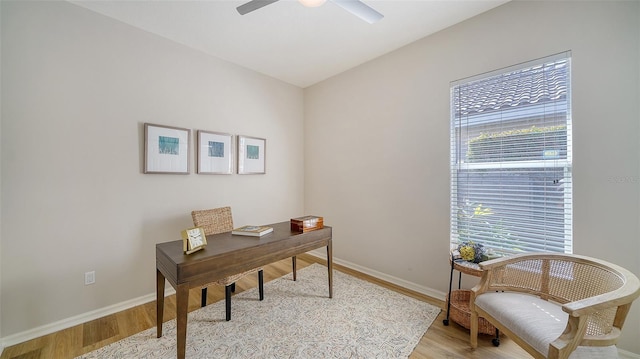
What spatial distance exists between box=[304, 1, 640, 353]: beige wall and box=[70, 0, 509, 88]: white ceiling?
0.24 meters

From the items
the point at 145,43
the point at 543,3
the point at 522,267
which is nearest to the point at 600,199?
the point at 522,267

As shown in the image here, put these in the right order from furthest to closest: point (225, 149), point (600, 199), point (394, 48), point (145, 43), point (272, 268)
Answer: point (272, 268)
point (225, 149)
point (394, 48)
point (145, 43)
point (600, 199)

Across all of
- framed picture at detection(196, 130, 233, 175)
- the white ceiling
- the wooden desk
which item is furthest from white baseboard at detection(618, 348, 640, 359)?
framed picture at detection(196, 130, 233, 175)

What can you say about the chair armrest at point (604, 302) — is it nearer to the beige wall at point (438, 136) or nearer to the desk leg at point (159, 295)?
the beige wall at point (438, 136)

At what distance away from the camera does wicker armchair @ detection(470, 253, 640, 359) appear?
1.08 m

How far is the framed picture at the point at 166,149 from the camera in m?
2.33

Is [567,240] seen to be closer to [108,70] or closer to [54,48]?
[108,70]

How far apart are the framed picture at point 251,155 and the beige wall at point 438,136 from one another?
83 centimetres

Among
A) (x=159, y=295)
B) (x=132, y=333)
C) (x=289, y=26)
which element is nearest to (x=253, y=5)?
(x=289, y=26)

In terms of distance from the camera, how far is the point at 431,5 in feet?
6.63

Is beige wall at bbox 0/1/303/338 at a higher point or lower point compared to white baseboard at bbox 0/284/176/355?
higher

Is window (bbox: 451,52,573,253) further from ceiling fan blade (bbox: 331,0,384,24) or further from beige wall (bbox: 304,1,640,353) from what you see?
ceiling fan blade (bbox: 331,0,384,24)

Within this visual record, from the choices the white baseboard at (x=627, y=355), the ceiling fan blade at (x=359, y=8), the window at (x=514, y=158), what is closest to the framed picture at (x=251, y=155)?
the ceiling fan blade at (x=359, y=8)

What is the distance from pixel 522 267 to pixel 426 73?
77.9 inches
